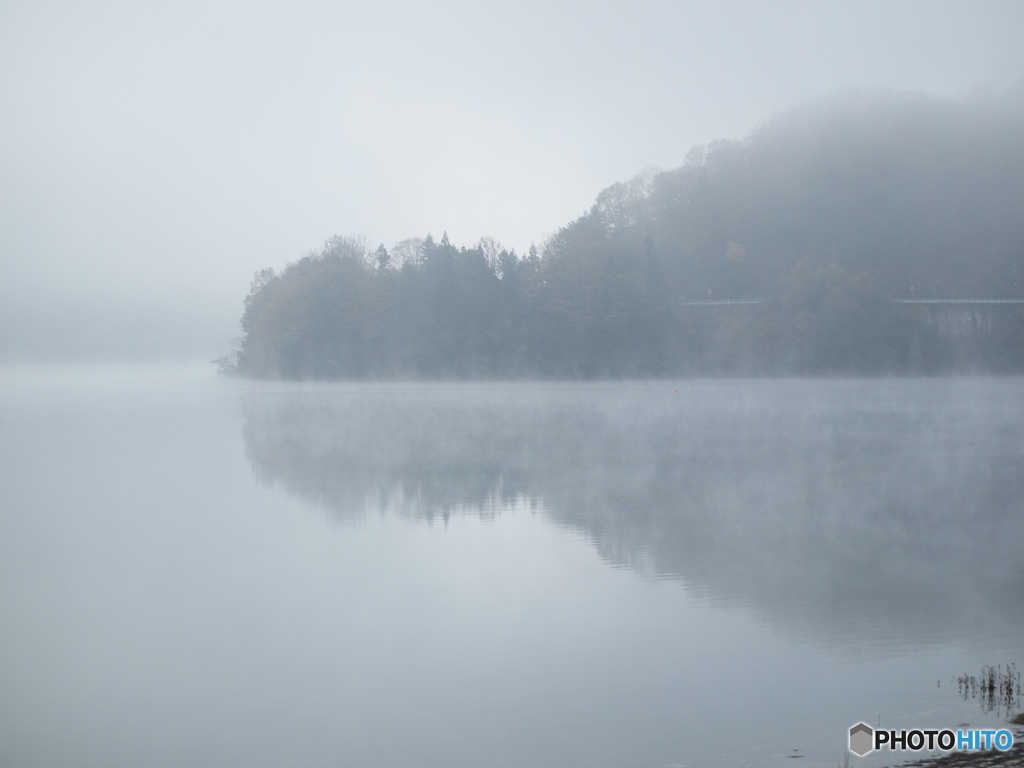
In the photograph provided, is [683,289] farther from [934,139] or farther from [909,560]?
[909,560]

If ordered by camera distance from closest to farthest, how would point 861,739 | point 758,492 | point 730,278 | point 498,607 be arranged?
1. point 861,739
2. point 498,607
3. point 758,492
4. point 730,278

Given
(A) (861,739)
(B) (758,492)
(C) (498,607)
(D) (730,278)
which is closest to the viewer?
(A) (861,739)

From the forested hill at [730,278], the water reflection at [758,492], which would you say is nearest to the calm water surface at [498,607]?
the water reflection at [758,492]

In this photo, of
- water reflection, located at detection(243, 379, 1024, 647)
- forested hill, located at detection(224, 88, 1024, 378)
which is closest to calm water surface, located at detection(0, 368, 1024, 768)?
water reflection, located at detection(243, 379, 1024, 647)

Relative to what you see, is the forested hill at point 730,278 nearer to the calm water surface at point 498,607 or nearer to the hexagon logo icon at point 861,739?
the calm water surface at point 498,607

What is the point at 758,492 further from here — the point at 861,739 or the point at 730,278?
the point at 730,278

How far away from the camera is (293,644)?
6.42m

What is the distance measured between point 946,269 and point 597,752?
96841 mm

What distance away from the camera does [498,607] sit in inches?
291

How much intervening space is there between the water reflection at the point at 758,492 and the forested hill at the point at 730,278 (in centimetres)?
3480

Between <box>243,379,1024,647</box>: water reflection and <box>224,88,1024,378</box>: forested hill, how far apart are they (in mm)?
34805

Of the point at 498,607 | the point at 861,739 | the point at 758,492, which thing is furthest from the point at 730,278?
the point at 861,739

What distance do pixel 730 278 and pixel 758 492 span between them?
247 feet

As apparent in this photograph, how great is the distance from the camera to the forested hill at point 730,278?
63.4 m
